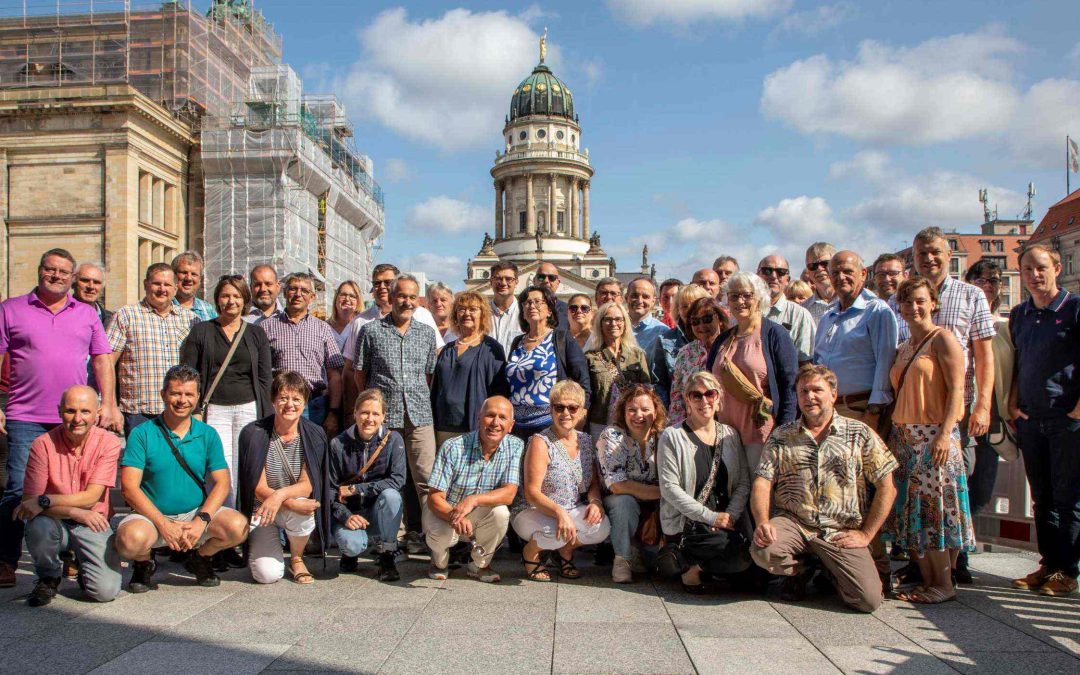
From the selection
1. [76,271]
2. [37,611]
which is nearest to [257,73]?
[76,271]

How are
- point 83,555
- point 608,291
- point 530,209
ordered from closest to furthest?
1. point 83,555
2. point 608,291
3. point 530,209

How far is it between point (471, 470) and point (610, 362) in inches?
55.0

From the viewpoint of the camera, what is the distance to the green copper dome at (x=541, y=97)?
92188 mm

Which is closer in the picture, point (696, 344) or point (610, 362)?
point (696, 344)

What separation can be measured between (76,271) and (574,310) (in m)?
3.85

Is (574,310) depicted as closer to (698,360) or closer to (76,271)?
(698,360)

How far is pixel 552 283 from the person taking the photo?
295 inches

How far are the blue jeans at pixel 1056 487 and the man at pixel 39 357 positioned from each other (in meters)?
6.22

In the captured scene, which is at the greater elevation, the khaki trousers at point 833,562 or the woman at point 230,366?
the woman at point 230,366

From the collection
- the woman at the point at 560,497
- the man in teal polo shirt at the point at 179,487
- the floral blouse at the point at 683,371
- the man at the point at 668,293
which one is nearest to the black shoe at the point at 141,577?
the man in teal polo shirt at the point at 179,487

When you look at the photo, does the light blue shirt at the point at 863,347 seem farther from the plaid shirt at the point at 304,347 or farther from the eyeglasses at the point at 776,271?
the plaid shirt at the point at 304,347

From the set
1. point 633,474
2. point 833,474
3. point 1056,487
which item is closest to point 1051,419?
point 1056,487

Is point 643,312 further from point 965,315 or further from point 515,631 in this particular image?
point 515,631

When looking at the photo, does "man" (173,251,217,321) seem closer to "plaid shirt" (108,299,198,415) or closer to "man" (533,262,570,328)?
"plaid shirt" (108,299,198,415)
